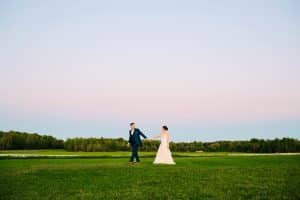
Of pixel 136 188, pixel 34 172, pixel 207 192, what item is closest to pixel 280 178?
pixel 207 192

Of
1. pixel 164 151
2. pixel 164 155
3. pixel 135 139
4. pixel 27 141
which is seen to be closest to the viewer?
pixel 164 155

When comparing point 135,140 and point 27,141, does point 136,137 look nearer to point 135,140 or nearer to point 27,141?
point 135,140

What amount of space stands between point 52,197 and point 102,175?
709 cm

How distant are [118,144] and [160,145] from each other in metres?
29.7

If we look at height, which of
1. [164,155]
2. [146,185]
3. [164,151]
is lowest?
[146,185]

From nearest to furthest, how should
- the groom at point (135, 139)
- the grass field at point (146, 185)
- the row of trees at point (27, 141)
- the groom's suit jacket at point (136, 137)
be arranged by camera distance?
the grass field at point (146, 185) < the groom at point (135, 139) < the groom's suit jacket at point (136, 137) < the row of trees at point (27, 141)

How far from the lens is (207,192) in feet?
47.7

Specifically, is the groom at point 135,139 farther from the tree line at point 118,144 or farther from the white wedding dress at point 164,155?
the tree line at point 118,144

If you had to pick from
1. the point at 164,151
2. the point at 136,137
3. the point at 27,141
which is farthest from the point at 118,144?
the point at 164,151

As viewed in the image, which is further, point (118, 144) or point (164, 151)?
point (118, 144)

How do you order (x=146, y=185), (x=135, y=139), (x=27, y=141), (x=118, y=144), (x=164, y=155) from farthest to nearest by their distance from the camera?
(x=27, y=141), (x=118, y=144), (x=135, y=139), (x=164, y=155), (x=146, y=185)

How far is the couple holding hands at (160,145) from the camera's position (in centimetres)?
3002

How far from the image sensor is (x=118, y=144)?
196 ft

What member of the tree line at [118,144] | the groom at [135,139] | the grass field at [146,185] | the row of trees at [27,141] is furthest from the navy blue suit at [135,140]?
the row of trees at [27,141]
